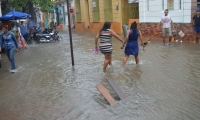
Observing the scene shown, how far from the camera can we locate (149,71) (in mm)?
8211

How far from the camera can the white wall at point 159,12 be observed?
48.1 ft

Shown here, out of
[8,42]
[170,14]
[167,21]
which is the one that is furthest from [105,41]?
[170,14]

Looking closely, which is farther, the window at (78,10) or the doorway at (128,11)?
the window at (78,10)

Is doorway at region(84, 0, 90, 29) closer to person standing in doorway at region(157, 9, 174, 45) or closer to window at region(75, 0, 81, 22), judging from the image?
window at region(75, 0, 81, 22)

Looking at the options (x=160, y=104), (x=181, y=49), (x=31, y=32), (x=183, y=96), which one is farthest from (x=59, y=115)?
(x=31, y=32)

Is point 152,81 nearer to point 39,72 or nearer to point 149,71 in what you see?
point 149,71

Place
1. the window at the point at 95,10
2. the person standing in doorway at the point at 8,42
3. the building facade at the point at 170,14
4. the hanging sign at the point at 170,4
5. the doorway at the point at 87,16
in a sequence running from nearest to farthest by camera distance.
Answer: the person standing in doorway at the point at 8,42 < the building facade at the point at 170,14 < the hanging sign at the point at 170,4 < the window at the point at 95,10 < the doorway at the point at 87,16

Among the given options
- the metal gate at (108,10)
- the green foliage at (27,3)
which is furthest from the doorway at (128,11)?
the green foliage at (27,3)

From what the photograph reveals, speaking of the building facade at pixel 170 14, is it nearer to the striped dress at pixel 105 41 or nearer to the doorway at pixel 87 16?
the striped dress at pixel 105 41

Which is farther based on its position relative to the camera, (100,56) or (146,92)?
(100,56)

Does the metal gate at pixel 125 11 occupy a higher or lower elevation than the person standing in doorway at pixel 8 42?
higher

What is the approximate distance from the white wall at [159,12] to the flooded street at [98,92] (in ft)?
15.1

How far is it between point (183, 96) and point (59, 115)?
2530 millimetres

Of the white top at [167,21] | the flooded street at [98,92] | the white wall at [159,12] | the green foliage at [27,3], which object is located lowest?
the flooded street at [98,92]
